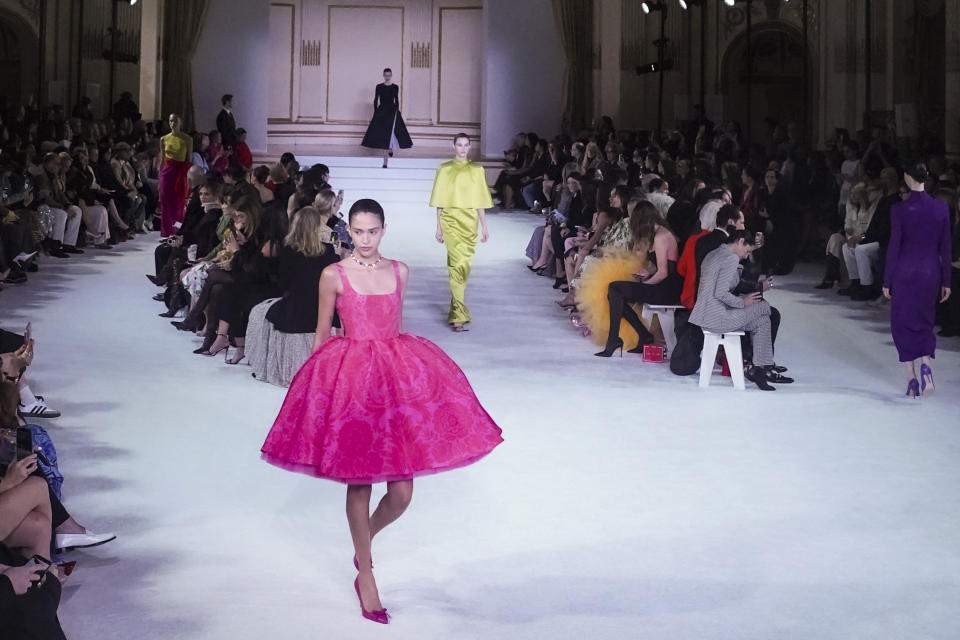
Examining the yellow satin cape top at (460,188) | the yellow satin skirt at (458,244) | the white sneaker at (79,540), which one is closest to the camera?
the white sneaker at (79,540)

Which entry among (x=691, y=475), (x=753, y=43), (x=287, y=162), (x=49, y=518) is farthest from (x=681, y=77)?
(x=49, y=518)

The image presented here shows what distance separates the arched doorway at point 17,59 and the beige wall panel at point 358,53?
496cm

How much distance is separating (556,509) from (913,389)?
2.93 meters

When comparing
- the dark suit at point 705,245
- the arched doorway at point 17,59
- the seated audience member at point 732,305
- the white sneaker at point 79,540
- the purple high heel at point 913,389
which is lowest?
the white sneaker at point 79,540

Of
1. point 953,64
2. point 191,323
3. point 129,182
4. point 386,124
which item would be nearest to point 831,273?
point 953,64

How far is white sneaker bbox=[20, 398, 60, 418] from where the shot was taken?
20.3 ft

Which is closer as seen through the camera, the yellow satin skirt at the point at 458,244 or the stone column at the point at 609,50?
the yellow satin skirt at the point at 458,244

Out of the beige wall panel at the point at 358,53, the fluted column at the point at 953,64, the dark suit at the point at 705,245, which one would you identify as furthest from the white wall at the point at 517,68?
the dark suit at the point at 705,245

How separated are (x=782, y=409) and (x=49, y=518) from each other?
401cm

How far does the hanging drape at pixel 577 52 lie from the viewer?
20.8 m

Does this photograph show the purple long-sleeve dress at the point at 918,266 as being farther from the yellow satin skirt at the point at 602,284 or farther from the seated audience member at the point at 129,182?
the seated audience member at the point at 129,182

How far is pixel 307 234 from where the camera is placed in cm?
713

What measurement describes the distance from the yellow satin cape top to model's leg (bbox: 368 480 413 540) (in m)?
5.11

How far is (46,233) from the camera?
12.5m
